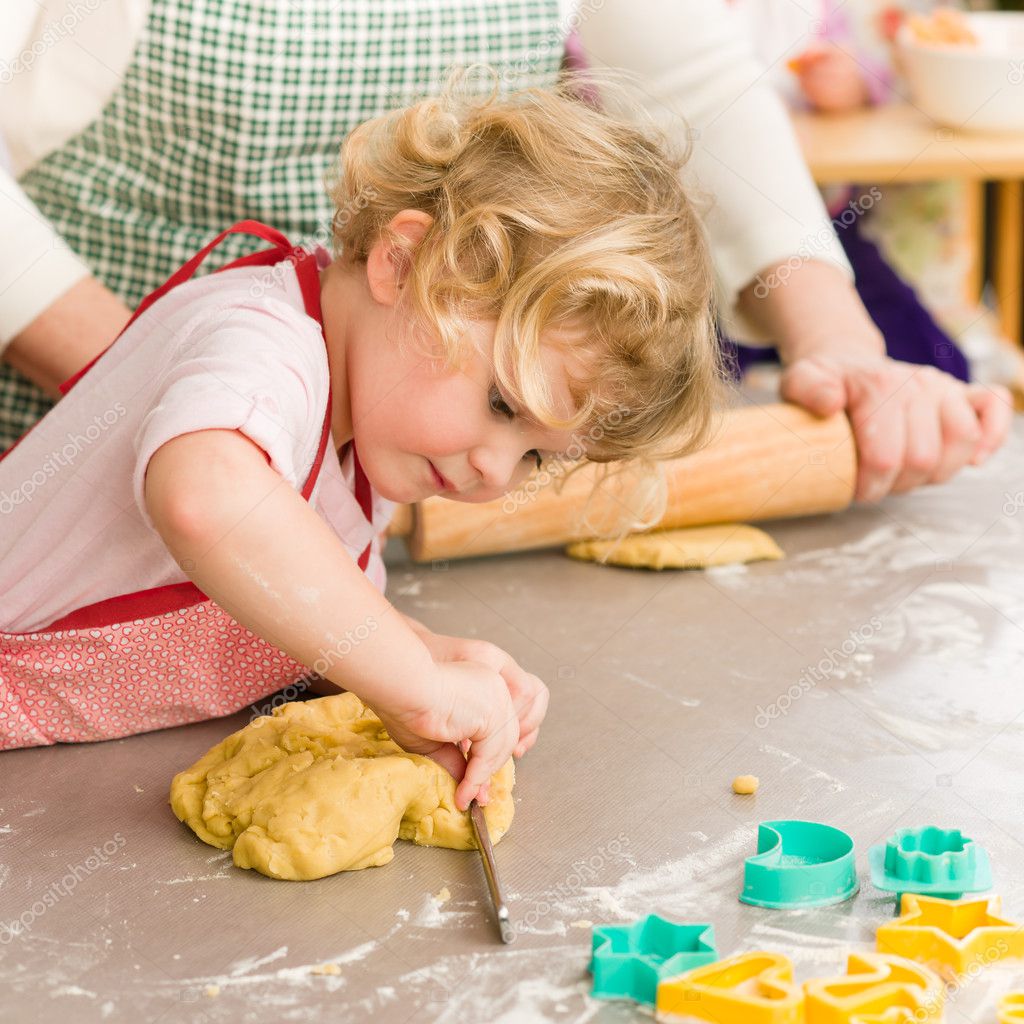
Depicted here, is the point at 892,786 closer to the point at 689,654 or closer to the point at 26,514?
the point at 689,654

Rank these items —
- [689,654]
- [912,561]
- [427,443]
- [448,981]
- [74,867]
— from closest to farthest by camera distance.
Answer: [448,981] < [74,867] < [427,443] < [689,654] < [912,561]

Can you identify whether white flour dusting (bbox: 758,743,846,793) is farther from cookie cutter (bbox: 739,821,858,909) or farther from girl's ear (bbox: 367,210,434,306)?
girl's ear (bbox: 367,210,434,306)

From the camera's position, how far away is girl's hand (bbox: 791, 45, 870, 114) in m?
2.41

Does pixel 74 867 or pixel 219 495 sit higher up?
pixel 219 495

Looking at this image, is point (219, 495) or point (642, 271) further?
point (642, 271)

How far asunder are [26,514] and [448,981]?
494 millimetres

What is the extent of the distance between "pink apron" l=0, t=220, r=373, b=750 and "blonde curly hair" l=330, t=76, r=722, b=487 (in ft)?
0.37

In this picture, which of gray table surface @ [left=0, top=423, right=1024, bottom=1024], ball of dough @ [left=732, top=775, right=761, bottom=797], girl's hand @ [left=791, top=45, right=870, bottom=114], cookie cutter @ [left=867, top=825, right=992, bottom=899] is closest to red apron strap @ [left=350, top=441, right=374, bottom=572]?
gray table surface @ [left=0, top=423, right=1024, bottom=1024]

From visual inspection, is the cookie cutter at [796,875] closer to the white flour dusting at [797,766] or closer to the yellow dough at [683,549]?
the white flour dusting at [797,766]

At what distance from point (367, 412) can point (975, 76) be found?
1661mm

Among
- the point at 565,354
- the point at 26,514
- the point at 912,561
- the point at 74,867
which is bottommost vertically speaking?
the point at 912,561

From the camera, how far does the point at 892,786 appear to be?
2.83 feet

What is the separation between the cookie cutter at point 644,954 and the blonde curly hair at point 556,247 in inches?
12.6

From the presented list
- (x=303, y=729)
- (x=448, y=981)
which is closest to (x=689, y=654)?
(x=303, y=729)
